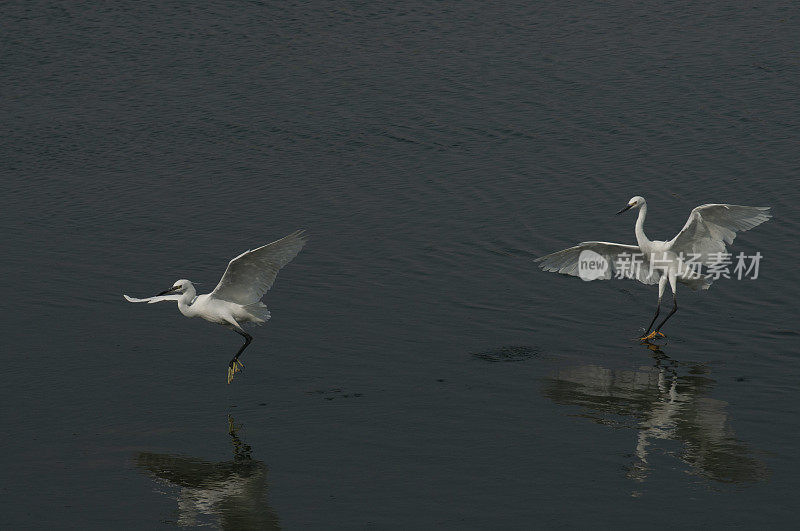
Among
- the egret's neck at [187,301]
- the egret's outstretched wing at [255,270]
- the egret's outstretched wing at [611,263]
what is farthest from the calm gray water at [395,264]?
the egret's outstretched wing at [255,270]

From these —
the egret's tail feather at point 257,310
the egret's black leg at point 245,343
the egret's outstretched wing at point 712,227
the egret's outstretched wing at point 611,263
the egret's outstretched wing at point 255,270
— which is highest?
the egret's outstretched wing at point 712,227

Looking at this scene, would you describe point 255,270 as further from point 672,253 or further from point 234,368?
point 672,253

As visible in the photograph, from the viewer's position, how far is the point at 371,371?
55.3 feet

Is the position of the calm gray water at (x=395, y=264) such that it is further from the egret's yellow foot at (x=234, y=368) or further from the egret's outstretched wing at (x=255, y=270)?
the egret's outstretched wing at (x=255, y=270)

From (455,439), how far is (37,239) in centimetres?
1263

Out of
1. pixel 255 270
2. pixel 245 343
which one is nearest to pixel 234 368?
pixel 245 343

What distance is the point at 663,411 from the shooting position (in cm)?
1540

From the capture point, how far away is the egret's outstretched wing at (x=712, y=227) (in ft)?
59.9

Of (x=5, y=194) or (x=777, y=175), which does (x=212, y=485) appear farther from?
(x=777, y=175)

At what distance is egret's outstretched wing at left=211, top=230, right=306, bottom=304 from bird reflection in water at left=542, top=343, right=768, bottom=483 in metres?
4.42

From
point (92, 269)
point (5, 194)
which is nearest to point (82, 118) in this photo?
point (5, 194)

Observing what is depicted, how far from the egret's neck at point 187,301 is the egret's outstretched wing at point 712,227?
8.33 metres

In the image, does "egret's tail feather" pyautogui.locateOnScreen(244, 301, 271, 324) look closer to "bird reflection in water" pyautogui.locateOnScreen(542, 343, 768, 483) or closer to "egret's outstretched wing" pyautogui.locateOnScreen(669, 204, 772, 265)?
"bird reflection in water" pyautogui.locateOnScreen(542, 343, 768, 483)

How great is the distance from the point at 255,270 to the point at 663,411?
6.41 meters
